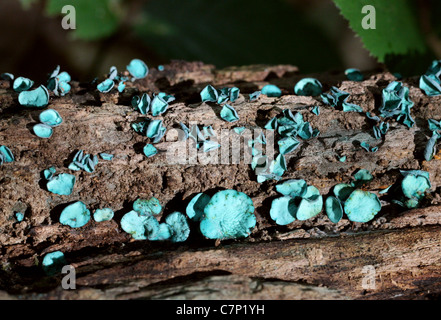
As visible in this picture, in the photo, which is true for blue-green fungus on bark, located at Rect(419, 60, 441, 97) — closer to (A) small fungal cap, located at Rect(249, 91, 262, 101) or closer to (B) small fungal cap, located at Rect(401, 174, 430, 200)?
(B) small fungal cap, located at Rect(401, 174, 430, 200)

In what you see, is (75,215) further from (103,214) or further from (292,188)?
(292,188)

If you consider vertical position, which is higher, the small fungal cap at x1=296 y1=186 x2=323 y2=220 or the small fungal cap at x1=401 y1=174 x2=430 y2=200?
the small fungal cap at x1=401 y1=174 x2=430 y2=200

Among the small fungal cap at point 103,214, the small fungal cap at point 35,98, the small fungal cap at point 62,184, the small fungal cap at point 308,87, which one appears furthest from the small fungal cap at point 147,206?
the small fungal cap at point 308,87

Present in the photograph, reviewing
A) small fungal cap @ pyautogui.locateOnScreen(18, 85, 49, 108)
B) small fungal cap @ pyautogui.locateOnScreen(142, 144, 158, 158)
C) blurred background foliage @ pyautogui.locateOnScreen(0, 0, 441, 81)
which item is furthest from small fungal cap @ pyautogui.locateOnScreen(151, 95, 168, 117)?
blurred background foliage @ pyautogui.locateOnScreen(0, 0, 441, 81)

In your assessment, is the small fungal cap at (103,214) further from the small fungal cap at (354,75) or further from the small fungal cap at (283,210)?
the small fungal cap at (354,75)

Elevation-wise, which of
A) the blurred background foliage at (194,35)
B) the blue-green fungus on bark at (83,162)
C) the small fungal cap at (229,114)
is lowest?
the blue-green fungus on bark at (83,162)
